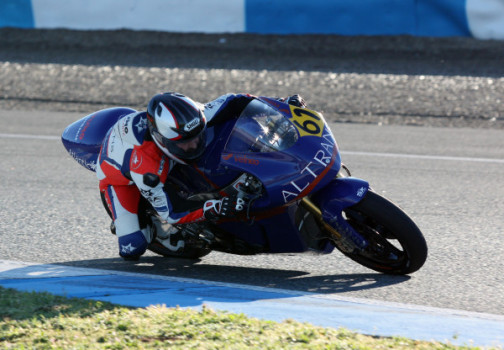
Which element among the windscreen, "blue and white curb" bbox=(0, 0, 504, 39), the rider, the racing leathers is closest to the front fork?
the windscreen

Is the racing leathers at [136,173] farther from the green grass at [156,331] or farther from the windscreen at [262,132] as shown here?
the green grass at [156,331]

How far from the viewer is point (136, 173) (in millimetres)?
4875

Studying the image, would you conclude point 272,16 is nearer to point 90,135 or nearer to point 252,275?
point 90,135

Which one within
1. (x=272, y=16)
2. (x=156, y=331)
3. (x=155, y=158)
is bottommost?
(x=156, y=331)

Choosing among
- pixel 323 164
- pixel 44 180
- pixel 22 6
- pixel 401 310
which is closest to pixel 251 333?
pixel 401 310

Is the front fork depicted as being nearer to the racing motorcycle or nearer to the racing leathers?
the racing motorcycle

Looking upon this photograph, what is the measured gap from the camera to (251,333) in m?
3.77

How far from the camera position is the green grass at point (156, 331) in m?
3.62

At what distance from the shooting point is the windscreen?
4.73m

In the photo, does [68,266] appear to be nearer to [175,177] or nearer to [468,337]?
[175,177]

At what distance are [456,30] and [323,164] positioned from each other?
7.82 metres

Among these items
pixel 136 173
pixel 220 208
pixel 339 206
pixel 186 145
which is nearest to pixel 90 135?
pixel 136 173

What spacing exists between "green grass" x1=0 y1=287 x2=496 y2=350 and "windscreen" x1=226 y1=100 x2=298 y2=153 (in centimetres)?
106

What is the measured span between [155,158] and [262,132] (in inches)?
25.0
